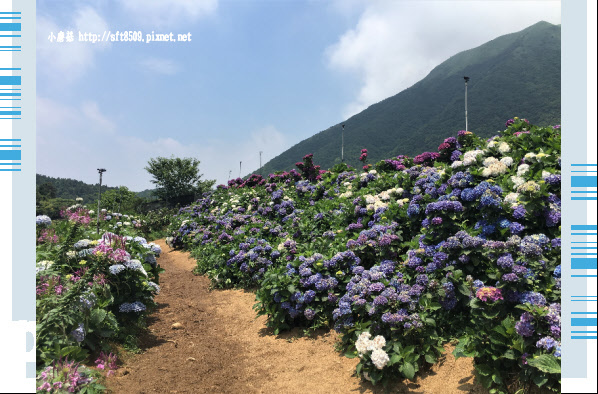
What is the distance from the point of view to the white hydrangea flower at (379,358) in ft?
10.9

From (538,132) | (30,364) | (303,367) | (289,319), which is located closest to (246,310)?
(289,319)

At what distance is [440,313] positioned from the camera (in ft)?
13.4

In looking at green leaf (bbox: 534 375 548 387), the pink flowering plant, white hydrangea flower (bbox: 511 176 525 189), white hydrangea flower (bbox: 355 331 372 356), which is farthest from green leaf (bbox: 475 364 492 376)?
the pink flowering plant

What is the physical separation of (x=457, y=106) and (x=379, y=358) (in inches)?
4683

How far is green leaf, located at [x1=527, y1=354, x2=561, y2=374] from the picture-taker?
8.69 feet

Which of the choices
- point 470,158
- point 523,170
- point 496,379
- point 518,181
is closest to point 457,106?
point 470,158

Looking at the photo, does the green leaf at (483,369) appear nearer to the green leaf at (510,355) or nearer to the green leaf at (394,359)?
the green leaf at (510,355)

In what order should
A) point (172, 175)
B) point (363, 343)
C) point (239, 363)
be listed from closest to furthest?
point (363, 343) < point (239, 363) < point (172, 175)

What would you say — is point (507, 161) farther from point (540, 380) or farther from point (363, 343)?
point (363, 343)

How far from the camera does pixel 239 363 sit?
461 centimetres

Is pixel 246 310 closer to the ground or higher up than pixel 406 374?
closer to the ground

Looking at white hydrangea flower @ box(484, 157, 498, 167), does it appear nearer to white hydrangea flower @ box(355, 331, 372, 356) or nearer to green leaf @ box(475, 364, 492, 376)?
green leaf @ box(475, 364, 492, 376)

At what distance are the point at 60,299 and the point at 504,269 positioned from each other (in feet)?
14.2

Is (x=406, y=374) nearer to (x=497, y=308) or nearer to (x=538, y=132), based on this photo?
(x=497, y=308)
